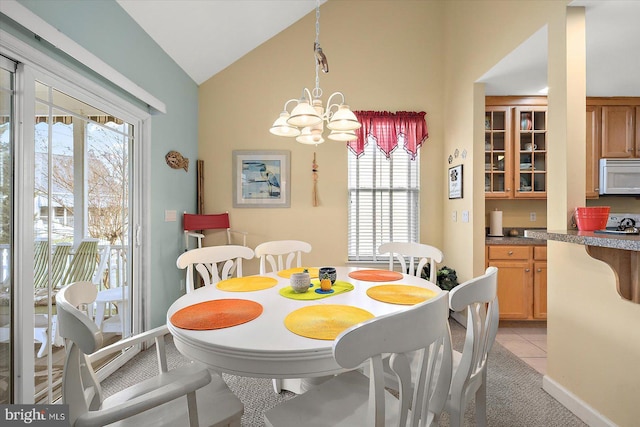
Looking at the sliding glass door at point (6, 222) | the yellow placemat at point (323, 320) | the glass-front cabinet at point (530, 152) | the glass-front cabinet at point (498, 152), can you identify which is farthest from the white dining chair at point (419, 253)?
the sliding glass door at point (6, 222)

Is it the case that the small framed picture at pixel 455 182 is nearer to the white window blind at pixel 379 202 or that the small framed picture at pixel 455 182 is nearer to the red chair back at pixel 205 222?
the white window blind at pixel 379 202

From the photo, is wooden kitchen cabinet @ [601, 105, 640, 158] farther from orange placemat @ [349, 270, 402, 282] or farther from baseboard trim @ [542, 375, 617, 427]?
orange placemat @ [349, 270, 402, 282]

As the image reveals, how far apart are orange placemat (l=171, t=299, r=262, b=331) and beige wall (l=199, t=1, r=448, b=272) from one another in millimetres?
2174

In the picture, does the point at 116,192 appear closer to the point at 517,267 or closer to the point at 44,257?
the point at 44,257

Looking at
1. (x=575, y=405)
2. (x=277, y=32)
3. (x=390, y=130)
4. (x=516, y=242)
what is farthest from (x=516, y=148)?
(x=277, y=32)

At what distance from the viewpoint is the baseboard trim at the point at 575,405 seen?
5.10 feet

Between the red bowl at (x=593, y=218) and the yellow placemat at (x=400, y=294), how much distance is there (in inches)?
39.7

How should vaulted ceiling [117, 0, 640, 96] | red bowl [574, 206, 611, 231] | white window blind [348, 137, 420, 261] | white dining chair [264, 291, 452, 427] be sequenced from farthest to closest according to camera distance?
1. white window blind [348, 137, 420, 261]
2. vaulted ceiling [117, 0, 640, 96]
3. red bowl [574, 206, 611, 231]
4. white dining chair [264, 291, 452, 427]

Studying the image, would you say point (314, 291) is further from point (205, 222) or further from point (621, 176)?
point (621, 176)

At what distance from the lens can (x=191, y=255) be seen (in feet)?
6.54

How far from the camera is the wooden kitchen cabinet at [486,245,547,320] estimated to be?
290 centimetres

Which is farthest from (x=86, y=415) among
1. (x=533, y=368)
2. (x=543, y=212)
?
(x=543, y=212)

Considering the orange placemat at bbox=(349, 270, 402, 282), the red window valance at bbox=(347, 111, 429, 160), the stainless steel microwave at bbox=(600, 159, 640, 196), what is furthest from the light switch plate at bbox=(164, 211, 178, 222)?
the stainless steel microwave at bbox=(600, 159, 640, 196)

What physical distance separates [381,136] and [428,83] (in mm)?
920
